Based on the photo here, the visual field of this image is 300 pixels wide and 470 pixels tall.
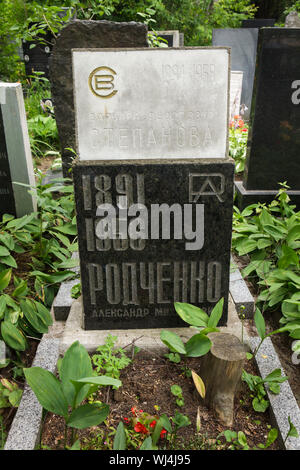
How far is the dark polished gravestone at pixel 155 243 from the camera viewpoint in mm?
2111

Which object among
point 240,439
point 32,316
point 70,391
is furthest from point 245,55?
point 70,391

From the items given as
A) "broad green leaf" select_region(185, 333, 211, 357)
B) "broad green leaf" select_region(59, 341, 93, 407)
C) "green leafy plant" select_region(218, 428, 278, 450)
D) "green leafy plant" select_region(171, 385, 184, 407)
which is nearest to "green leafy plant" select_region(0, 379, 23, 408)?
"broad green leaf" select_region(59, 341, 93, 407)

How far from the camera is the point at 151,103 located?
6.66 feet

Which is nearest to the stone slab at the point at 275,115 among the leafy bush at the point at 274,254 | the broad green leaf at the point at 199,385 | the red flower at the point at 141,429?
the leafy bush at the point at 274,254

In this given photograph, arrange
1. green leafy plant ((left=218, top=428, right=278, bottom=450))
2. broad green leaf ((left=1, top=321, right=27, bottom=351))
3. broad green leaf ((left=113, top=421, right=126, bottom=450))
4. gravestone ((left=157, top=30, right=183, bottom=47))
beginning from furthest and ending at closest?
1. gravestone ((left=157, top=30, right=183, bottom=47))
2. broad green leaf ((left=1, top=321, right=27, bottom=351))
3. green leafy plant ((left=218, top=428, right=278, bottom=450))
4. broad green leaf ((left=113, top=421, right=126, bottom=450))

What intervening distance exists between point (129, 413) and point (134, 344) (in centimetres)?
40

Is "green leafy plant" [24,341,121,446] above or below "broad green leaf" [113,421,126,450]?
above

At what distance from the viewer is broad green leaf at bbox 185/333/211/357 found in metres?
1.90

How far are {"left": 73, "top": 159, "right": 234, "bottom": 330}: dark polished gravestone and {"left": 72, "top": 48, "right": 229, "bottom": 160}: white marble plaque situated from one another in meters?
0.07

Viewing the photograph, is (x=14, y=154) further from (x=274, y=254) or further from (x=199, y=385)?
(x=199, y=385)

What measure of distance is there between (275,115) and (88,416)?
2922mm

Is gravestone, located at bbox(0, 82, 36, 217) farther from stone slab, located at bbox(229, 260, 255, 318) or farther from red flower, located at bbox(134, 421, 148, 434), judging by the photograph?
red flower, located at bbox(134, 421, 148, 434)

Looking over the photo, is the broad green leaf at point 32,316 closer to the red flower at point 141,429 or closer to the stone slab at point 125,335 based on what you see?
the stone slab at point 125,335
